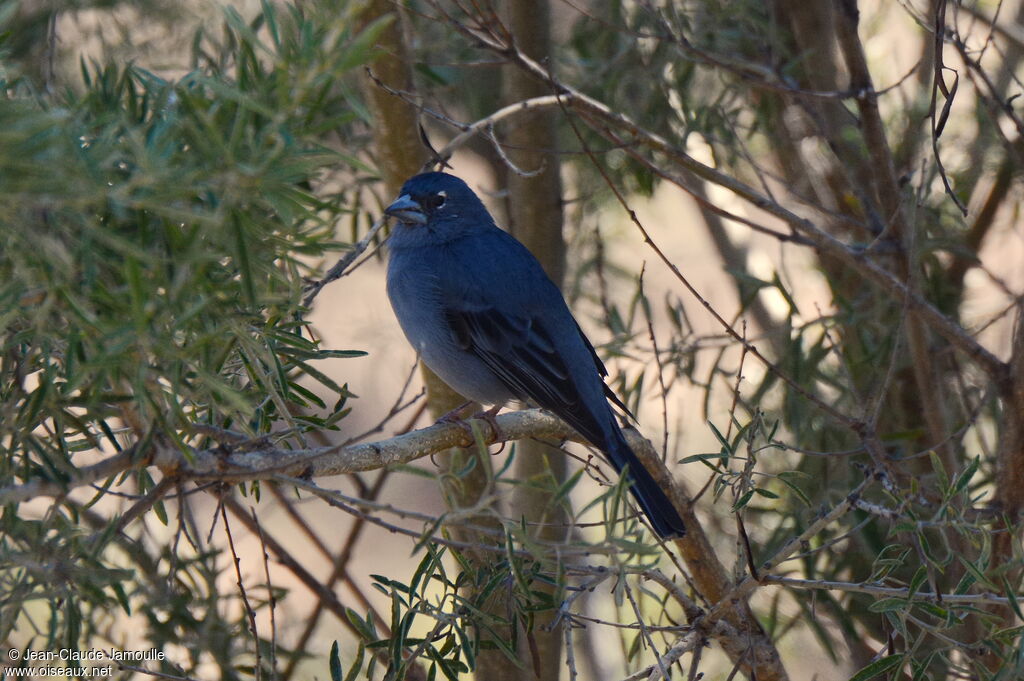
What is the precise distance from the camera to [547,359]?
3953 mm

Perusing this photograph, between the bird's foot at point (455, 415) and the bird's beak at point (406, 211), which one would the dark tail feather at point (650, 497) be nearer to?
the bird's foot at point (455, 415)

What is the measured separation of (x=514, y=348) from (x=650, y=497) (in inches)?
40.4

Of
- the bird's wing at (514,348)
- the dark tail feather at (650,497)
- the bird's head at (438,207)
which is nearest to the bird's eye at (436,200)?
the bird's head at (438,207)

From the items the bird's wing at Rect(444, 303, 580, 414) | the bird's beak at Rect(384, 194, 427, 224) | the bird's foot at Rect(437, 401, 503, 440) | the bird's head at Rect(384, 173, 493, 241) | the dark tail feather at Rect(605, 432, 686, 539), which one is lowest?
the dark tail feather at Rect(605, 432, 686, 539)

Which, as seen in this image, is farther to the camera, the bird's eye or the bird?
the bird's eye

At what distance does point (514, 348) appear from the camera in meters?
4.02

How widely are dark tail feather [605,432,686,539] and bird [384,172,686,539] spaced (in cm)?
23

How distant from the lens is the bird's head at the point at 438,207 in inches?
160

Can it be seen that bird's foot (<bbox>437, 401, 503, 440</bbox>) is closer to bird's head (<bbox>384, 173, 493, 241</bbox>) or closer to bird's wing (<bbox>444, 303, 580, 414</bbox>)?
bird's wing (<bbox>444, 303, 580, 414</bbox>)

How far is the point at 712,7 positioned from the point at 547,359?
1.95 metres

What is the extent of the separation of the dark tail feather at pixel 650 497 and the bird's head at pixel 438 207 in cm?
129

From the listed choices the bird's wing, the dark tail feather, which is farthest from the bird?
the dark tail feather

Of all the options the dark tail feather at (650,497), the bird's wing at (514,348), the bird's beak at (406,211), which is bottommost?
the dark tail feather at (650,497)

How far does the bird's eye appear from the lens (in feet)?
14.1
